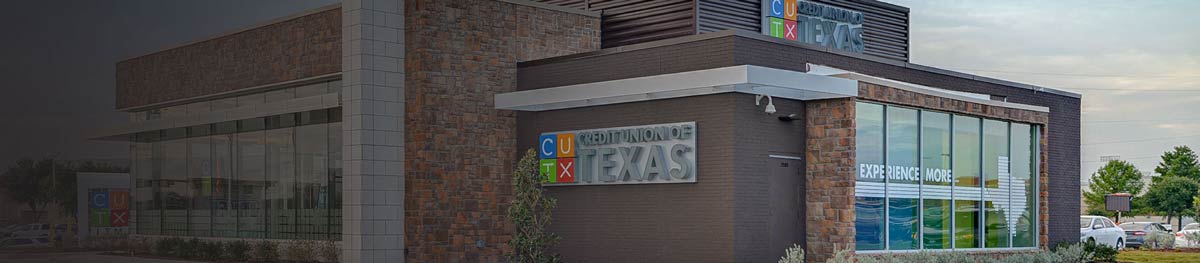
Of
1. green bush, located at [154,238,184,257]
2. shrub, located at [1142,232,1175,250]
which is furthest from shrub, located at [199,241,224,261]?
shrub, located at [1142,232,1175,250]

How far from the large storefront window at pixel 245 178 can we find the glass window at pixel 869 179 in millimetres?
9244

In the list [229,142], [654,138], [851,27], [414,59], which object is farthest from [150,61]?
[851,27]

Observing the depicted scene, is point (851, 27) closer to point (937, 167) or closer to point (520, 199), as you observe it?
point (937, 167)

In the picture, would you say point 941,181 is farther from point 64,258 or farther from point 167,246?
point 64,258

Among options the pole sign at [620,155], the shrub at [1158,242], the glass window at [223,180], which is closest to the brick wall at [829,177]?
the pole sign at [620,155]

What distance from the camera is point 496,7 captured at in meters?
22.4

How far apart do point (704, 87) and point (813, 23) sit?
30.1 feet

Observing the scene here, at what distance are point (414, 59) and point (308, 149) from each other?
331 cm

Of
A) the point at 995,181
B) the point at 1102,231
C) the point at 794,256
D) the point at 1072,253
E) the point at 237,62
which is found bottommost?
the point at 1102,231

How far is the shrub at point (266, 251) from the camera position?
23142mm

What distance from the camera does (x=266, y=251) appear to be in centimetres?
2333

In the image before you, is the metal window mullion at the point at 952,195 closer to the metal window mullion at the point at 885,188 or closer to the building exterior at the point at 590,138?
the building exterior at the point at 590,138

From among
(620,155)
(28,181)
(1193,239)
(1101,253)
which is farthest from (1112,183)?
(28,181)

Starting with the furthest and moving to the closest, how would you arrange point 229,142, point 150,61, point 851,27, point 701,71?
point 851,27 → point 150,61 → point 229,142 → point 701,71
